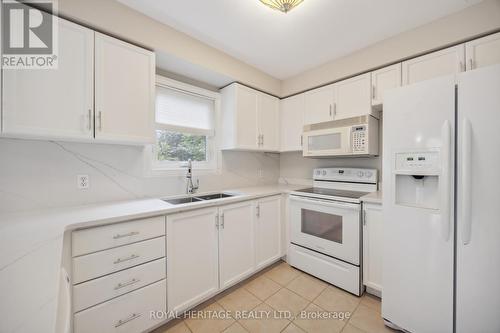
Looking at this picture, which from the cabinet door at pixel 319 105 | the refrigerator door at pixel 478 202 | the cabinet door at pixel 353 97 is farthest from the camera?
the cabinet door at pixel 319 105

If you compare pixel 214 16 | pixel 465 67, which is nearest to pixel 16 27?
pixel 214 16

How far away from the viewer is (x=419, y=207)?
4.33 feet

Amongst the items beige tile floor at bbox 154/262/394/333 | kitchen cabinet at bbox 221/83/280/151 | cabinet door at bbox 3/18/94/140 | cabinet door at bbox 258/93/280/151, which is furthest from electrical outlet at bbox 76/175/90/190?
cabinet door at bbox 258/93/280/151

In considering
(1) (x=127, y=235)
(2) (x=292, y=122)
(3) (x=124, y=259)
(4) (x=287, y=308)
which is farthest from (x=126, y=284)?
(2) (x=292, y=122)

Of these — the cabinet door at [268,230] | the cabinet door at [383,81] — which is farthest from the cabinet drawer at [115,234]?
the cabinet door at [383,81]

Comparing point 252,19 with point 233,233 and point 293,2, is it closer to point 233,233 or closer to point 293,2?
point 293,2

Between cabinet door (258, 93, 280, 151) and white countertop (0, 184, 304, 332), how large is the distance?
57.9 inches

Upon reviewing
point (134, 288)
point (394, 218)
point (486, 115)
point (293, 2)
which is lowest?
point (134, 288)

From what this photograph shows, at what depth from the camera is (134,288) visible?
1.32 m

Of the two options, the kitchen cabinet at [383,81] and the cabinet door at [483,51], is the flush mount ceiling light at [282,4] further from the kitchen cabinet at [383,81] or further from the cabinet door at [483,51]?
the cabinet door at [483,51]

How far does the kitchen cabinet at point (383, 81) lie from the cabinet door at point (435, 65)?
0.20 feet

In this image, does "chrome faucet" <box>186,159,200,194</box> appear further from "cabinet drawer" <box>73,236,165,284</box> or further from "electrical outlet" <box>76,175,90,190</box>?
"electrical outlet" <box>76,175,90,190</box>

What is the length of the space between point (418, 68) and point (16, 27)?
2974 millimetres

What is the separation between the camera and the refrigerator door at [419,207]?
121 cm
